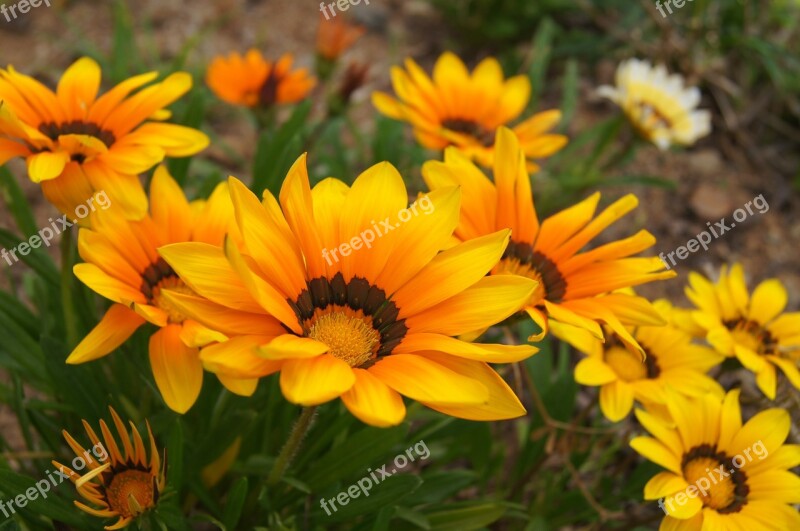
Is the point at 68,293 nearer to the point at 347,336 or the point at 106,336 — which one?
the point at 106,336

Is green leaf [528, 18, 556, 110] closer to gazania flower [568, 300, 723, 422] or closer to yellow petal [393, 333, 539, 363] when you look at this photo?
gazania flower [568, 300, 723, 422]

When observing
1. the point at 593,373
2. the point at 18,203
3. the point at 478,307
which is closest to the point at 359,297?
the point at 478,307

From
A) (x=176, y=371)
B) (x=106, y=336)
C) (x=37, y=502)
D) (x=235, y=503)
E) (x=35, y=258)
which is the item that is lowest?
(x=235, y=503)

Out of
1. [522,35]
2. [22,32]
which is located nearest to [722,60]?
[522,35]

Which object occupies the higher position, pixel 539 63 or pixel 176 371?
pixel 539 63

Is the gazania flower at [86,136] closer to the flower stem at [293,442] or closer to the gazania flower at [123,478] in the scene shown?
the gazania flower at [123,478]

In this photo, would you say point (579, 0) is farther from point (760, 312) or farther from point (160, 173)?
point (160, 173)

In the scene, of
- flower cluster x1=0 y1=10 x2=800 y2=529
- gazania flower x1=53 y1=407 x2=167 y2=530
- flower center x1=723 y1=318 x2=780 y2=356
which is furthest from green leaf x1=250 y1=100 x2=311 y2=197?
flower center x1=723 y1=318 x2=780 y2=356

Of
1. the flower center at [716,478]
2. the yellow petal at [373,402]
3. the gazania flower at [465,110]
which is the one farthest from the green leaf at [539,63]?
the yellow petal at [373,402]
